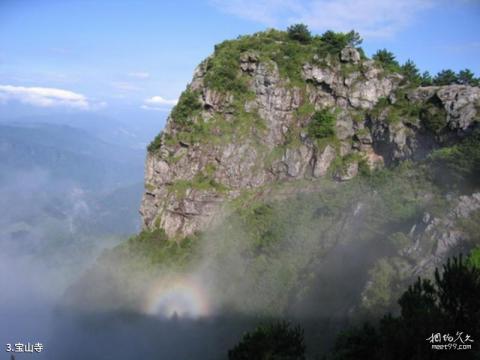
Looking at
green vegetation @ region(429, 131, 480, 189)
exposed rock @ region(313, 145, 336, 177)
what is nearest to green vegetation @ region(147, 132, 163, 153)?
exposed rock @ region(313, 145, 336, 177)

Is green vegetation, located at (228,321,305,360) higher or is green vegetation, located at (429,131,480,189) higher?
green vegetation, located at (429,131,480,189)

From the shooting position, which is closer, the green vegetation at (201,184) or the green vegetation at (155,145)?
the green vegetation at (201,184)

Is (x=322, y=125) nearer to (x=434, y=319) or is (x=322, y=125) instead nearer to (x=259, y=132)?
(x=259, y=132)

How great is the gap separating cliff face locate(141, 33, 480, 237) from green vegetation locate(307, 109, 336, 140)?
0.52ft

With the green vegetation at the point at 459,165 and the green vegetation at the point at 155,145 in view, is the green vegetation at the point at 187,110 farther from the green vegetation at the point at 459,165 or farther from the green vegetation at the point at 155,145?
the green vegetation at the point at 459,165

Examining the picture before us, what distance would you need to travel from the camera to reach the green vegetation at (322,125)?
184 ft

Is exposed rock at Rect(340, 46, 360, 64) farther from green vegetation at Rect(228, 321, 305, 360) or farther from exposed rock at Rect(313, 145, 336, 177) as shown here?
green vegetation at Rect(228, 321, 305, 360)

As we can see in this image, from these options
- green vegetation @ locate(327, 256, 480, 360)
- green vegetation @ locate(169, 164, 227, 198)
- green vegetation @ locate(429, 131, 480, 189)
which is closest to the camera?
green vegetation @ locate(327, 256, 480, 360)

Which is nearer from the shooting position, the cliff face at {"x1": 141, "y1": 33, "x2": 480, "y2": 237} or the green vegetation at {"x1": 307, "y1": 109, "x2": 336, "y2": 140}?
the cliff face at {"x1": 141, "y1": 33, "x2": 480, "y2": 237}

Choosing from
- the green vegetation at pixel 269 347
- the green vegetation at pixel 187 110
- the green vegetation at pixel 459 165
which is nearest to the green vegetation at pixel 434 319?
the green vegetation at pixel 269 347

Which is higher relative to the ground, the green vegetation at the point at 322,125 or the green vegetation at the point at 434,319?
the green vegetation at the point at 322,125

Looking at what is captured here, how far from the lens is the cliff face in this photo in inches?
2195

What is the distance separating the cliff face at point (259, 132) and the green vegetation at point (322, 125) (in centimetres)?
16

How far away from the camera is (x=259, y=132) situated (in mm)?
59344
